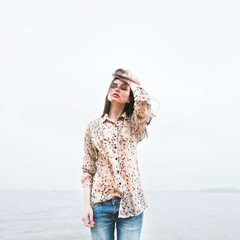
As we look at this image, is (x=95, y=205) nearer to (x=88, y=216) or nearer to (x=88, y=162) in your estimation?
(x=88, y=216)

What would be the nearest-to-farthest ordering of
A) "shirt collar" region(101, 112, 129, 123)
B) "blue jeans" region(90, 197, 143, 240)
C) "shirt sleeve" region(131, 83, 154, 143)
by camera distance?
"blue jeans" region(90, 197, 143, 240)
"shirt sleeve" region(131, 83, 154, 143)
"shirt collar" region(101, 112, 129, 123)

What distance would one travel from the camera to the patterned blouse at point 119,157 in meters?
1.98

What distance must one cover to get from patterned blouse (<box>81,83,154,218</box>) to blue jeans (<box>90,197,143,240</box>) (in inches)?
1.8

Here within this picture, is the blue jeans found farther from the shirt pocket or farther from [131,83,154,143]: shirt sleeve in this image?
[131,83,154,143]: shirt sleeve

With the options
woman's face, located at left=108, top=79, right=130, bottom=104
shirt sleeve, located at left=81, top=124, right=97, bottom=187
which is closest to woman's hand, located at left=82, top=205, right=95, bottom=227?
shirt sleeve, located at left=81, top=124, right=97, bottom=187

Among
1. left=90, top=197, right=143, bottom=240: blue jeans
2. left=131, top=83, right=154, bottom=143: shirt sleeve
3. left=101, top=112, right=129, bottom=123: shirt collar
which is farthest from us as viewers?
left=101, top=112, right=129, bottom=123: shirt collar

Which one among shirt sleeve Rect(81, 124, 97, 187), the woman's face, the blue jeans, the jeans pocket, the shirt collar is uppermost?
the woman's face

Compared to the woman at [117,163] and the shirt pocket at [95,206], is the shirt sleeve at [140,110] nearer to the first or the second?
the woman at [117,163]

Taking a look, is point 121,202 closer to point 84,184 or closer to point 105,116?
point 84,184

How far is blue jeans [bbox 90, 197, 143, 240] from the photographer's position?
1953 millimetres

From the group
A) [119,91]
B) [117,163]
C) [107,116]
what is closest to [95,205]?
[117,163]
